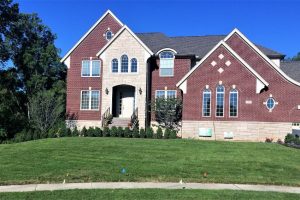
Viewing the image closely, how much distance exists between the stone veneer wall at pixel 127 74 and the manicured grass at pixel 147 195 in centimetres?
2000

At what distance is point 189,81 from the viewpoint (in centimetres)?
2736

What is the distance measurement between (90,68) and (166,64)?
642 cm

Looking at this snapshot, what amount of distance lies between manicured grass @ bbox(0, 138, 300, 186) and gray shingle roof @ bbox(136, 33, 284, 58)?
1352cm

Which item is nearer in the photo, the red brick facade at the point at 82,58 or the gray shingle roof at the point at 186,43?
the gray shingle roof at the point at 186,43

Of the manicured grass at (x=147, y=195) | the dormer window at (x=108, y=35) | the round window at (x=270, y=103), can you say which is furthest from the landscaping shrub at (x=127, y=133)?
the manicured grass at (x=147, y=195)

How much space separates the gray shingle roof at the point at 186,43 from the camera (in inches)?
1244

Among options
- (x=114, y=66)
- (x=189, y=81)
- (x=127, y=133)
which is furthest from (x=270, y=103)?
(x=114, y=66)

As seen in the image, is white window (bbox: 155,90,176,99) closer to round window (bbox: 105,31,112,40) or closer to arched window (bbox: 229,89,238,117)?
arched window (bbox: 229,89,238,117)

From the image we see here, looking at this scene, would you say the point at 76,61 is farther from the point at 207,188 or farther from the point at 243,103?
the point at 207,188

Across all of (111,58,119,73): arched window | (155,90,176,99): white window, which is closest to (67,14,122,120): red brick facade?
(111,58,119,73): arched window

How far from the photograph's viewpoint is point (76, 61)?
32.6 metres

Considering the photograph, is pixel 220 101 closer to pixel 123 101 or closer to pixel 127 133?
pixel 127 133

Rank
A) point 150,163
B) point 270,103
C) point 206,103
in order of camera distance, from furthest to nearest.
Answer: point 206,103 → point 270,103 → point 150,163

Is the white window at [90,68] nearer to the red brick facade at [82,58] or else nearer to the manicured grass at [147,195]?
the red brick facade at [82,58]
